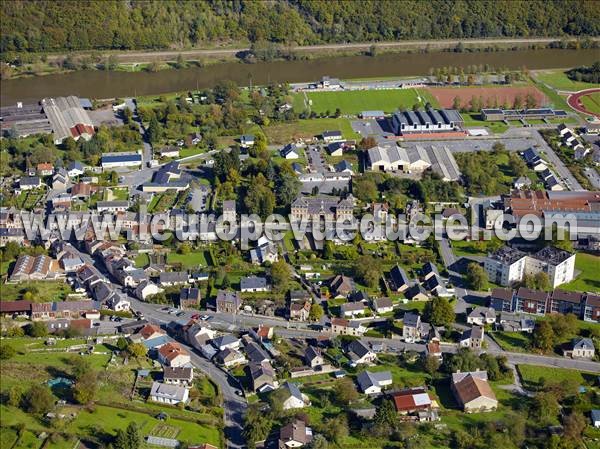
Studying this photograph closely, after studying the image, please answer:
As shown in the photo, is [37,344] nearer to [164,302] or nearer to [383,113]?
[164,302]

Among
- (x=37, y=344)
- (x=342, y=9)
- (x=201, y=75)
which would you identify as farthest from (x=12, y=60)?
(x=37, y=344)

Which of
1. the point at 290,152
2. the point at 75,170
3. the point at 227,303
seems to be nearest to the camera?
the point at 227,303

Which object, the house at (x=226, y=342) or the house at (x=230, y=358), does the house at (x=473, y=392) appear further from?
the house at (x=226, y=342)

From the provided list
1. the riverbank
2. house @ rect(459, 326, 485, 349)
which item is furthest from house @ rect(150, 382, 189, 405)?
Answer: the riverbank

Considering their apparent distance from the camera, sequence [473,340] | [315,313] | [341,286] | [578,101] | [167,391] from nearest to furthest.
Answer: [167,391]
[473,340]
[315,313]
[341,286]
[578,101]

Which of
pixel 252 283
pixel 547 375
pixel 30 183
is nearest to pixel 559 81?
pixel 252 283

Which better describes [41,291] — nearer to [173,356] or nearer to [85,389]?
[173,356]

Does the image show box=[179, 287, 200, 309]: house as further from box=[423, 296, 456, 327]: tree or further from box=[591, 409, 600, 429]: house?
box=[591, 409, 600, 429]: house
